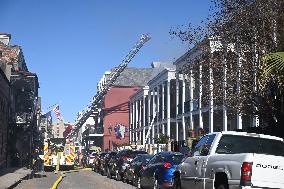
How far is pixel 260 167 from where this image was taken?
9.23m

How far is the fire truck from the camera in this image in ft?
137

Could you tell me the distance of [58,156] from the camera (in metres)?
42.8

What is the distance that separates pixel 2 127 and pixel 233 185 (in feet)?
104

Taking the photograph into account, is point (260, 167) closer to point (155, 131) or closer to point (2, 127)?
point (2, 127)

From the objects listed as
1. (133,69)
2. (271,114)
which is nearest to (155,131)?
(133,69)

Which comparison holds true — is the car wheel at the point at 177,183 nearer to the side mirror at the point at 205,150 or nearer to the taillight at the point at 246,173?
the side mirror at the point at 205,150

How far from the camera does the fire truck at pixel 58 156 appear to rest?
137ft

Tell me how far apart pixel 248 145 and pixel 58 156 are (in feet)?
110

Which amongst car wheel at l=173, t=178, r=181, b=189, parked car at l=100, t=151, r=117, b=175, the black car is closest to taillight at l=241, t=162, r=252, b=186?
car wheel at l=173, t=178, r=181, b=189

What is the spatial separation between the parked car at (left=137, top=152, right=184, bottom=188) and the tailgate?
688 centimetres

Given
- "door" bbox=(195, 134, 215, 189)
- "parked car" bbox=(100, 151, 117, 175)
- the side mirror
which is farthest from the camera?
"parked car" bbox=(100, 151, 117, 175)

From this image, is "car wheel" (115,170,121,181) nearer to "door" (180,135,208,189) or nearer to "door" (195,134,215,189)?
"door" (180,135,208,189)

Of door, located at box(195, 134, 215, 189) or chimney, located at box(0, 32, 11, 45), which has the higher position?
chimney, located at box(0, 32, 11, 45)

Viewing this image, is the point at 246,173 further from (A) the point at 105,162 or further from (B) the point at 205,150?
(A) the point at 105,162
